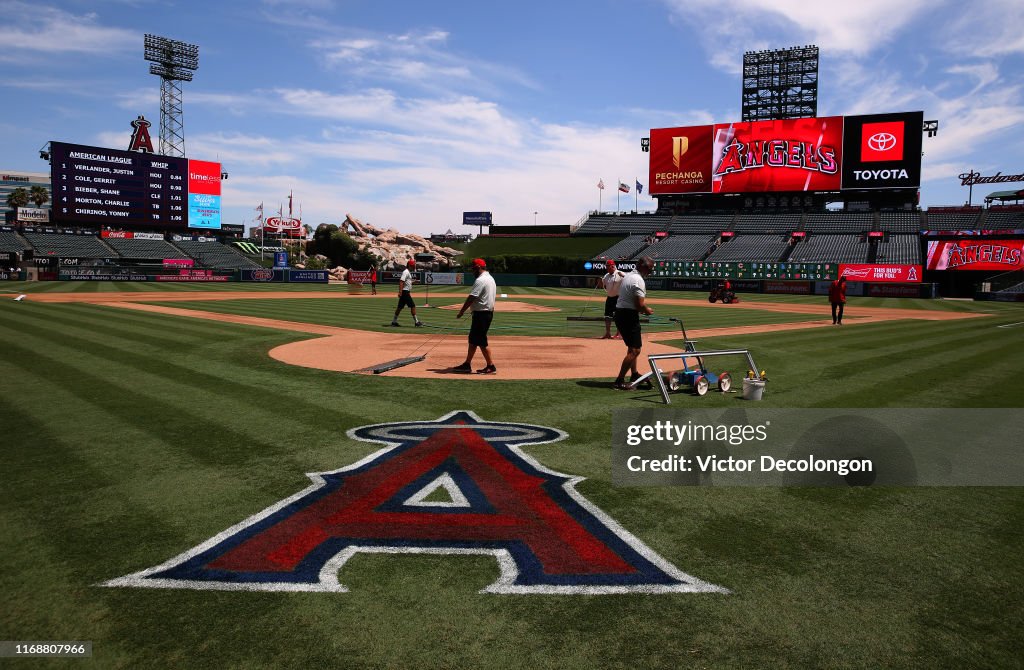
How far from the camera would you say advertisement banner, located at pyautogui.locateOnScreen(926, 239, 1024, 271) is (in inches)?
2041

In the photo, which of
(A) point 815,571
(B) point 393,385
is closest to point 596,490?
(A) point 815,571

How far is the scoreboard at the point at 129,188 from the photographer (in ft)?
203

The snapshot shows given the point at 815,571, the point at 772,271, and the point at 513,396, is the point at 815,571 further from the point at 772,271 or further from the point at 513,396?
the point at 772,271

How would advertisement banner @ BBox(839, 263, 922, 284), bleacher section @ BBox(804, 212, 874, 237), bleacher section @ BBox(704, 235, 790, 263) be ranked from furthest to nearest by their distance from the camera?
bleacher section @ BBox(804, 212, 874, 237), bleacher section @ BBox(704, 235, 790, 263), advertisement banner @ BBox(839, 263, 922, 284)

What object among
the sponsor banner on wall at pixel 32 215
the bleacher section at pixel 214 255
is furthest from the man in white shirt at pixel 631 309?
the sponsor banner on wall at pixel 32 215

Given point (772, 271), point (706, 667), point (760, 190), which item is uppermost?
point (760, 190)

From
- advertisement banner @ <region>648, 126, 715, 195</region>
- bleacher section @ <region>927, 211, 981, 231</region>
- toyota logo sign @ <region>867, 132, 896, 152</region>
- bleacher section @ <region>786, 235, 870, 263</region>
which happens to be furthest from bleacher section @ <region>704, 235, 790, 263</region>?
bleacher section @ <region>927, 211, 981, 231</region>

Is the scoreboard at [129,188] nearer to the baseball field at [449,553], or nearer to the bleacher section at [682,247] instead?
the bleacher section at [682,247]

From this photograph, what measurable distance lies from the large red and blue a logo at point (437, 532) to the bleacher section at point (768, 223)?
229 ft

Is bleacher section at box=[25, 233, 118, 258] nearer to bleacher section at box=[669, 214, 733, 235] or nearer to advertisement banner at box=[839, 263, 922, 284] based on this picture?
bleacher section at box=[669, 214, 733, 235]

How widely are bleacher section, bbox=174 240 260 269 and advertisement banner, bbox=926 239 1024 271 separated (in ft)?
231

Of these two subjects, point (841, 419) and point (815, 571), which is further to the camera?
point (841, 419)

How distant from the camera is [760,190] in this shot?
6850 cm

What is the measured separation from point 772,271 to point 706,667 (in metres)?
58.3
